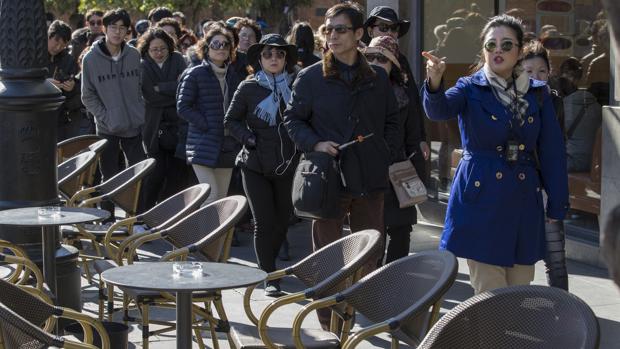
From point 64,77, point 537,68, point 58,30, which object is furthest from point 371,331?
point 58,30

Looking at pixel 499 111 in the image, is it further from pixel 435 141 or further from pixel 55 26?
pixel 55 26

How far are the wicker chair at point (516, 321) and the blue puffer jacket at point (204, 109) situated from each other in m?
5.39

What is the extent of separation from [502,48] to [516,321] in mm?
2068

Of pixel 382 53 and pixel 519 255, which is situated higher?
pixel 382 53

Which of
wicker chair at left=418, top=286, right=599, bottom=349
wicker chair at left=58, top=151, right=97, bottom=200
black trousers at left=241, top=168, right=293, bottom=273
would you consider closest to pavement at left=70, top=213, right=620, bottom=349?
black trousers at left=241, top=168, right=293, bottom=273

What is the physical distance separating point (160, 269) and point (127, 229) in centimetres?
298

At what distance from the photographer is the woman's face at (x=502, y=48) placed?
5.41m

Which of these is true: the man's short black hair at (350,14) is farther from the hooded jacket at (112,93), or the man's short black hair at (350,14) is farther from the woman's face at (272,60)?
the hooded jacket at (112,93)

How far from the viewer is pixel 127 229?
7602 mm

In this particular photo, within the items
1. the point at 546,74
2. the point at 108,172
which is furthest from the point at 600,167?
the point at 108,172

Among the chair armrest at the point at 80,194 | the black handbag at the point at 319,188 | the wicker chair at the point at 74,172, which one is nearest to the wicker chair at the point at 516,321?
the black handbag at the point at 319,188

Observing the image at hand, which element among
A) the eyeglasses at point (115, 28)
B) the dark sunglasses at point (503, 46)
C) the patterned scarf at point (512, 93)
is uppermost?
the eyeglasses at point (115, 28)

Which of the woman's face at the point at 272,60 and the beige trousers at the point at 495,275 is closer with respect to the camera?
the beige trousers at the point at 495,275

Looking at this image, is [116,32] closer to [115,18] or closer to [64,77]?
[115,18]
